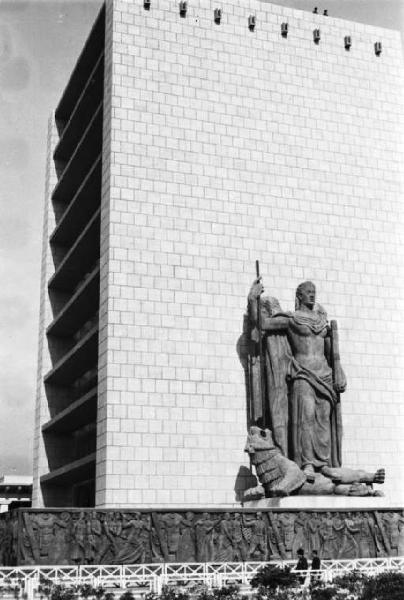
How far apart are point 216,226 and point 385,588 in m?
13.0

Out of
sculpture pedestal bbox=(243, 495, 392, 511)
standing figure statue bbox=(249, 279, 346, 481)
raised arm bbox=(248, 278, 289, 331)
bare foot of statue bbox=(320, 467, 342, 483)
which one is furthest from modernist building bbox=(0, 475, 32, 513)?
sculpture pedestal bbox=(243, 495, 392, 511)

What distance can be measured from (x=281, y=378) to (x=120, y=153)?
8.03 metres

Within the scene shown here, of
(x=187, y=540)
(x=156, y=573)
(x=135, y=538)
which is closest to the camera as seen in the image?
(x=156, y=573)

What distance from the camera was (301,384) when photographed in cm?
2109

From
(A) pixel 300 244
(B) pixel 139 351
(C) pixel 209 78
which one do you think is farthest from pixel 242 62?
(B) pixel 139 351

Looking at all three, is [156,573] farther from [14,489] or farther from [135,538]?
[14,489]

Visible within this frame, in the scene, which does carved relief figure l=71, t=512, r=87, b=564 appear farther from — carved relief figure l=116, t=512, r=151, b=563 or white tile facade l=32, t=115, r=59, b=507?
A: white tile facade l=32, t=115, r=59, b=507

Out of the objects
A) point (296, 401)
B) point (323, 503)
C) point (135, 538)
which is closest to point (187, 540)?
point (135, 538)

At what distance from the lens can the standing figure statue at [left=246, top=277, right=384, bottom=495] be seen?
815 inches

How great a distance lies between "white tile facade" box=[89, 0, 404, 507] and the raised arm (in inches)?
41.0

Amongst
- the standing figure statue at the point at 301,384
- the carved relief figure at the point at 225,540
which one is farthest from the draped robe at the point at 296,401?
the carved relief figure at the point at 225,540

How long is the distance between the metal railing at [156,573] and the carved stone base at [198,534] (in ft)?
1.24

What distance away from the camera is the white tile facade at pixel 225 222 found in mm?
21656

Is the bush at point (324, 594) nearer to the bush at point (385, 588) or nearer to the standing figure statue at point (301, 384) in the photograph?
the bush at point (385, 588)
